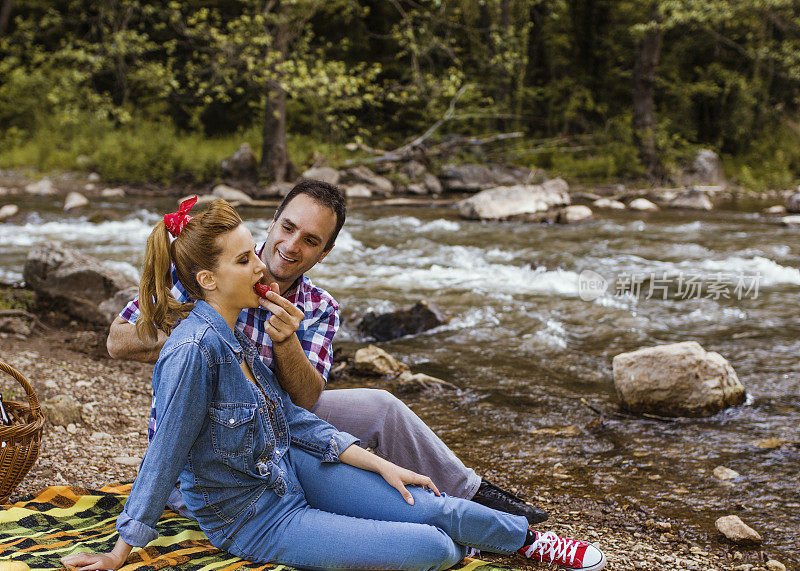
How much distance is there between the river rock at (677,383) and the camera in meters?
4.83

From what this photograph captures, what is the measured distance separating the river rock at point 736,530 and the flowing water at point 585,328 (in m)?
0.08

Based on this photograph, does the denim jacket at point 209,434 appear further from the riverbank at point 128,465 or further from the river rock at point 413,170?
the river rock at point 413,170

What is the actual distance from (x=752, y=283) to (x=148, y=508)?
837 centimetres

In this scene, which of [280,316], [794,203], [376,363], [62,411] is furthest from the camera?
[794,203]

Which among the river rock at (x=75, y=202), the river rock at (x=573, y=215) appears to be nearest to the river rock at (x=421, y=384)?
the river rock at (x=573, y=215)

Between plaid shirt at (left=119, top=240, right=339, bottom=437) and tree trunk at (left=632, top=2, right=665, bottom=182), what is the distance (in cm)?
1728

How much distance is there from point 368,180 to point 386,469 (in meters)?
15.1

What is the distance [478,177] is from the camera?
18.2 meters

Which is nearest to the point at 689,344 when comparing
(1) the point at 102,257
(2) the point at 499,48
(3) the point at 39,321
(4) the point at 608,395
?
(4) the point at 608,395

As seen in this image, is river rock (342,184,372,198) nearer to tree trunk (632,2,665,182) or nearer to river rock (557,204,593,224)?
river rock (557,204,593,224)

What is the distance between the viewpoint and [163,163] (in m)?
18.4

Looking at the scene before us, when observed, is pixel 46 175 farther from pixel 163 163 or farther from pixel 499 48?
pixel 499 48

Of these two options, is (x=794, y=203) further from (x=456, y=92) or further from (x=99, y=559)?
(x=99, y=559)

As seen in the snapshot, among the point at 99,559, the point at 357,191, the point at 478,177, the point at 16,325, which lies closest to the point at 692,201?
the point at 478,177
